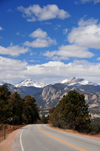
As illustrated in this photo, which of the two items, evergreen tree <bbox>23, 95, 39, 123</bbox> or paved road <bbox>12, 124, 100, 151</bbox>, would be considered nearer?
paved road <bbox>12, 124, 100, 151</bbox>

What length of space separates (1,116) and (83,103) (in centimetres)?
1904

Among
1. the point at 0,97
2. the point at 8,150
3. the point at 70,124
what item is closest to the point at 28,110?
the point at 0,97

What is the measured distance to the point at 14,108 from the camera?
60594 mm

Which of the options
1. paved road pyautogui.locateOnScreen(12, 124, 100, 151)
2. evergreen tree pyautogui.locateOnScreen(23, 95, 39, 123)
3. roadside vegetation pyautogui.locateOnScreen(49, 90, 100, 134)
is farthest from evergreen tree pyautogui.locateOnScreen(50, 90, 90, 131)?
evergreen tree pyautogui.locateOnScreen(23, 95, 39, 123)

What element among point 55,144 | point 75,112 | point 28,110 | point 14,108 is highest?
point 14,108

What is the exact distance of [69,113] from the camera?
3247 cm

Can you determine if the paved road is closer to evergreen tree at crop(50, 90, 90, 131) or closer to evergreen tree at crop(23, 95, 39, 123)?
evergreen tree at crop(50, 90, 90, 131)

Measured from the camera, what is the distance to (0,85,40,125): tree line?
131 ft

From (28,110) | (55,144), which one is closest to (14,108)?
(28,110)

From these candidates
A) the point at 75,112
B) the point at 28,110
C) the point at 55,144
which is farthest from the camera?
the point at 28,110

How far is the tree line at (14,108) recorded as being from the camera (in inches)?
1575

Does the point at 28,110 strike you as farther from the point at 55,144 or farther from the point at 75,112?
the point at 55,144

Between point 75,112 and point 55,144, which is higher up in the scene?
point 75,112

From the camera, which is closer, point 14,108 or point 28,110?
point 14,108
